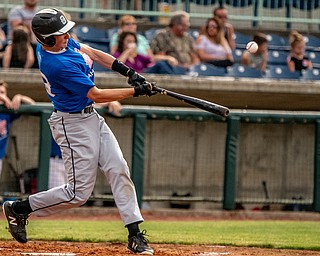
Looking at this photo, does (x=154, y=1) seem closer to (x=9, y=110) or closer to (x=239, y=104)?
(x=239, y=104)

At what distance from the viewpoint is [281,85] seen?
12281mm

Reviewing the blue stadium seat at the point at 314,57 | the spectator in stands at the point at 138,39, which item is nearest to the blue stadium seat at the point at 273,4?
the blue stadium seat at the point at 314,57

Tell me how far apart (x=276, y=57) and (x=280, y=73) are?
57cm

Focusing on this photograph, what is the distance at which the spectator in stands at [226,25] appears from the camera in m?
13.2

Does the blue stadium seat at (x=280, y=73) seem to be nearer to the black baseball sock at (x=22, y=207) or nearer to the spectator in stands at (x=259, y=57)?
the spectator in stands at (x=259, y=57)

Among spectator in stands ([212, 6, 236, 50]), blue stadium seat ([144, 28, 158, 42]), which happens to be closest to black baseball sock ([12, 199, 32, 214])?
blue stadium seat ([144, 28, 158, 42])

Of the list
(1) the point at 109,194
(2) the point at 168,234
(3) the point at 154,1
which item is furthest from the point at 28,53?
(2) the point at 168,234

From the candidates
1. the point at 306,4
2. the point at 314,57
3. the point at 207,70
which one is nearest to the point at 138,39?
the point at 207,70

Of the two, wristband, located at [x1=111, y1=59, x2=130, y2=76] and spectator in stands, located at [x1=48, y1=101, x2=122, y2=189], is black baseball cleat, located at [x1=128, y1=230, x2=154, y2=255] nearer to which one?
wristband, located at [x1=111, y1=59, x2=130, y2=76]

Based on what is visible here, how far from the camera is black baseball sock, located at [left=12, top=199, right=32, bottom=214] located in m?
7.14

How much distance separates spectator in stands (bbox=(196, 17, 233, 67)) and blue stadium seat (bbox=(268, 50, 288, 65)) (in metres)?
0.93

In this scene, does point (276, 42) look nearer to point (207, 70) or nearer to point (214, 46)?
point (214, 46)

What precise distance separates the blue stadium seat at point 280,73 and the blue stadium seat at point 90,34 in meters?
2.47

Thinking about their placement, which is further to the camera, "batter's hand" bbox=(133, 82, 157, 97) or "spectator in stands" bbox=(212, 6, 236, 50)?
"spectator in stands" bbox=(212, 6, 236, 50)
